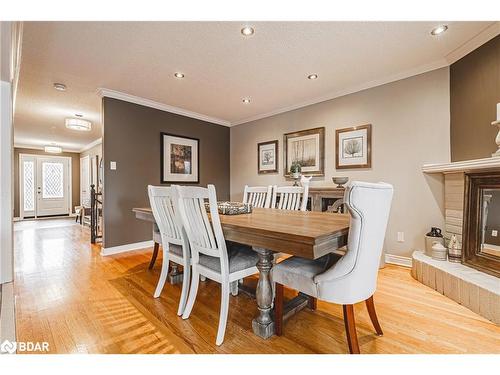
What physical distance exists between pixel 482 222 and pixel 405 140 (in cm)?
113

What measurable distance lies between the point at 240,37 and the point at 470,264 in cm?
281

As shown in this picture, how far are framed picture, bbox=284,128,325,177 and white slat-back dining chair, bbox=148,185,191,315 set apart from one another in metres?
2.35

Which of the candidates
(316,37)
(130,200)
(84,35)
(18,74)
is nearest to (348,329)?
(316,37)

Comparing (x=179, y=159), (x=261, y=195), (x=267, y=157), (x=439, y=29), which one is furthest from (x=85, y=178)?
(x=439, y=29)

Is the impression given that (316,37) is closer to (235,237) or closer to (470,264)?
(235,237)

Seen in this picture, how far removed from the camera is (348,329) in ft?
4.03

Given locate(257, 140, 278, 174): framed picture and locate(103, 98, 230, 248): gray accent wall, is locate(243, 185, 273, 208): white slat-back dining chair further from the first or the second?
locate(103, 98, 230, 248): gray accent wall

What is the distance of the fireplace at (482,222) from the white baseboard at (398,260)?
2.18 ft

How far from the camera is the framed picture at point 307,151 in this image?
349cm

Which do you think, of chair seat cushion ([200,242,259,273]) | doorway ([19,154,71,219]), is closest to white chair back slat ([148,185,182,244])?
chair seat cushion ([200,242,259,273])

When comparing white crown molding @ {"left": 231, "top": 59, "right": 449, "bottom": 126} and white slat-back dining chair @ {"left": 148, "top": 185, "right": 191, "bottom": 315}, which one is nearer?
white slat-back dining chair @ {"left": 148, "top": 185, "right": 191, "bottom": 315}

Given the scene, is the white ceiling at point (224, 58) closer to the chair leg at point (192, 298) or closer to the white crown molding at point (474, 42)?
the white crown molding at point (474, 42)

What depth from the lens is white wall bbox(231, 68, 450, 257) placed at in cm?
254

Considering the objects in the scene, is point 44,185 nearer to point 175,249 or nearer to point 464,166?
point 175,249
